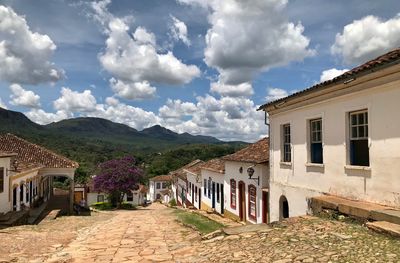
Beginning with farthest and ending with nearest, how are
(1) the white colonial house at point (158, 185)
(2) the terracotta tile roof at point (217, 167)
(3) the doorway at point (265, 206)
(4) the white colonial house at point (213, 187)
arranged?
1. (1) the white colonial house at point (158, 185)
2. (4) the white colonial house at point (213, 187)
3. (2) the terracotta tile roof at point (217, 167)
4. (3) the doorway at point (265, 206)

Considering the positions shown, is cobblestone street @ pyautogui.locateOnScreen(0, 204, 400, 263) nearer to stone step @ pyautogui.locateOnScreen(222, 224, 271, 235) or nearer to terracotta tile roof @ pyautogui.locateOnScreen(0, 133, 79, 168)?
stone step @ pyautogui.locateOnScreen(222, 224, 271, 235)

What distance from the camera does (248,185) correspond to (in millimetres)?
18281

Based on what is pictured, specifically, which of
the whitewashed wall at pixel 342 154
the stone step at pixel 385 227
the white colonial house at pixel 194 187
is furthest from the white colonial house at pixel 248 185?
the white colonial house at pixel 194 187

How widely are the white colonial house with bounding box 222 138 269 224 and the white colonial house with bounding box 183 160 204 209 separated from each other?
1053cm

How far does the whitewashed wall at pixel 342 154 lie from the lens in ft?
28.3

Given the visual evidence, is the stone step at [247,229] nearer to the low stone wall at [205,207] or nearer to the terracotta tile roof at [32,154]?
the low stone wall at [205,207]

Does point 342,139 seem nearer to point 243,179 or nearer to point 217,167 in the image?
point 243,179

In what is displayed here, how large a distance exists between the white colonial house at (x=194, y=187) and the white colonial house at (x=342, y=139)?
1847 cm

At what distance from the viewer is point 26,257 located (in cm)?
870

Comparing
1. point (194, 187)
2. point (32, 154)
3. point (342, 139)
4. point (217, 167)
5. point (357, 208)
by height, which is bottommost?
point (194, 187)

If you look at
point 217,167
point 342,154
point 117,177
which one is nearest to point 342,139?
point 342,154

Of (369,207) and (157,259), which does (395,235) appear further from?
(157,259)

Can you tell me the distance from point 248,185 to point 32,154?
56.7 ft

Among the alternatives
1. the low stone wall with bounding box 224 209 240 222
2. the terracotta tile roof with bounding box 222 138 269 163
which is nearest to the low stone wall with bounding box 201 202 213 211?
the low stone wall with bounding box 224 209 240 222
